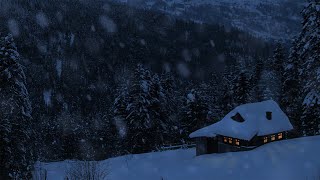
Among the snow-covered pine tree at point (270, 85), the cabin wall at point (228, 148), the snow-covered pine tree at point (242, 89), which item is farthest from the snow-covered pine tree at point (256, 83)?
the cabin wall at point (228, 148)

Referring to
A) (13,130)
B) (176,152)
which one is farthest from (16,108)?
(176,152)

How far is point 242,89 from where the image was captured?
45719 millimetres

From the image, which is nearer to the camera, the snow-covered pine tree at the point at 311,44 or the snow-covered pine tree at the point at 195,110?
the snow-covered pine tree at the point at 311,44

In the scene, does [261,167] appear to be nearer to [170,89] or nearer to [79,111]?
[170,89]

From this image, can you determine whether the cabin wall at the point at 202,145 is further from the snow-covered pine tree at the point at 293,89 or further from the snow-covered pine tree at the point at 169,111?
the snow-covered pine tree at the point at 293,89

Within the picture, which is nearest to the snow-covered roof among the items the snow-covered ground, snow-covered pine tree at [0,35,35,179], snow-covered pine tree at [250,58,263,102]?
the snow-covered ground

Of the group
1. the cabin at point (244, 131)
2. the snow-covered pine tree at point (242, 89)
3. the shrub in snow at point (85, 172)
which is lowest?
the shrub in snow at point (85, 172)

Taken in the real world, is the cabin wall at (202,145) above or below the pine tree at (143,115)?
below

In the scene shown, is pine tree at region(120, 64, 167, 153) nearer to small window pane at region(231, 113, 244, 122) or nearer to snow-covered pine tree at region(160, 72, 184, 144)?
snow-covered pine tree at region(160, 72, 184, 144)

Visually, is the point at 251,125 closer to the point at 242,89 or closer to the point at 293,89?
the point at 293,89

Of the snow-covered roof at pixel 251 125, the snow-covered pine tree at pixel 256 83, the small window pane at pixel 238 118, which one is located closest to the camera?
the snow-covered roof at pixel 251 125

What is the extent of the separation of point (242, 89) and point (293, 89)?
5.83 meters

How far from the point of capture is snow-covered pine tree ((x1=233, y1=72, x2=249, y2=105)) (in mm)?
45469

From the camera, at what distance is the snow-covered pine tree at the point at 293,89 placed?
4172 centimetres
